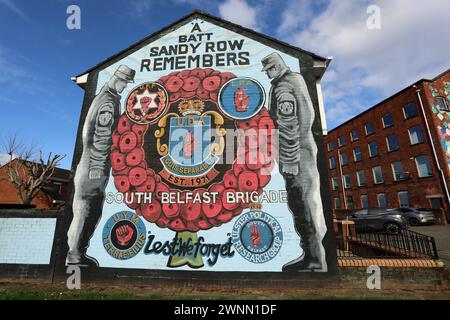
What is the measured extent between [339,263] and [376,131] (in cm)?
2490

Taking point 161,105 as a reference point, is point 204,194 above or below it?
below

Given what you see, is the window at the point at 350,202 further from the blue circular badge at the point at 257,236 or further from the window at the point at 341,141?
the blue circular badge at the point at 257,236

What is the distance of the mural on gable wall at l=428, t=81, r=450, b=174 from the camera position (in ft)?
65.4

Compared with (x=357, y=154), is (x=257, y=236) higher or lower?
lower

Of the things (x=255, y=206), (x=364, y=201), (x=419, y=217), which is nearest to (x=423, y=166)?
(x=419, y=217)

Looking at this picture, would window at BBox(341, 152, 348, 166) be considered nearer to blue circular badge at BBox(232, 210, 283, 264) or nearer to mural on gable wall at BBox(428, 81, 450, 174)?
mural on gable wall at BBox(428, 81, 450, 174)

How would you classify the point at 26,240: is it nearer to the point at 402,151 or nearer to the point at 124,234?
the point at 124,234

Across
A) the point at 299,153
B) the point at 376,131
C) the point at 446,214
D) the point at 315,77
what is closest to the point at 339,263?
the point at 299,153

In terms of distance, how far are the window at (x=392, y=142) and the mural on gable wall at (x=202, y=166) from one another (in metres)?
21.8

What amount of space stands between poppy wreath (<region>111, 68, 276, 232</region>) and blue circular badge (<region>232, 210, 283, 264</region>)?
39 cm

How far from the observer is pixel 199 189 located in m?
7.35

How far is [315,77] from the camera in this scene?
8.20 metres

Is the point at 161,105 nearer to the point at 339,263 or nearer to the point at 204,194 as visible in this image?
the point at 204,194

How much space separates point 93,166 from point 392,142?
89.4 feet
